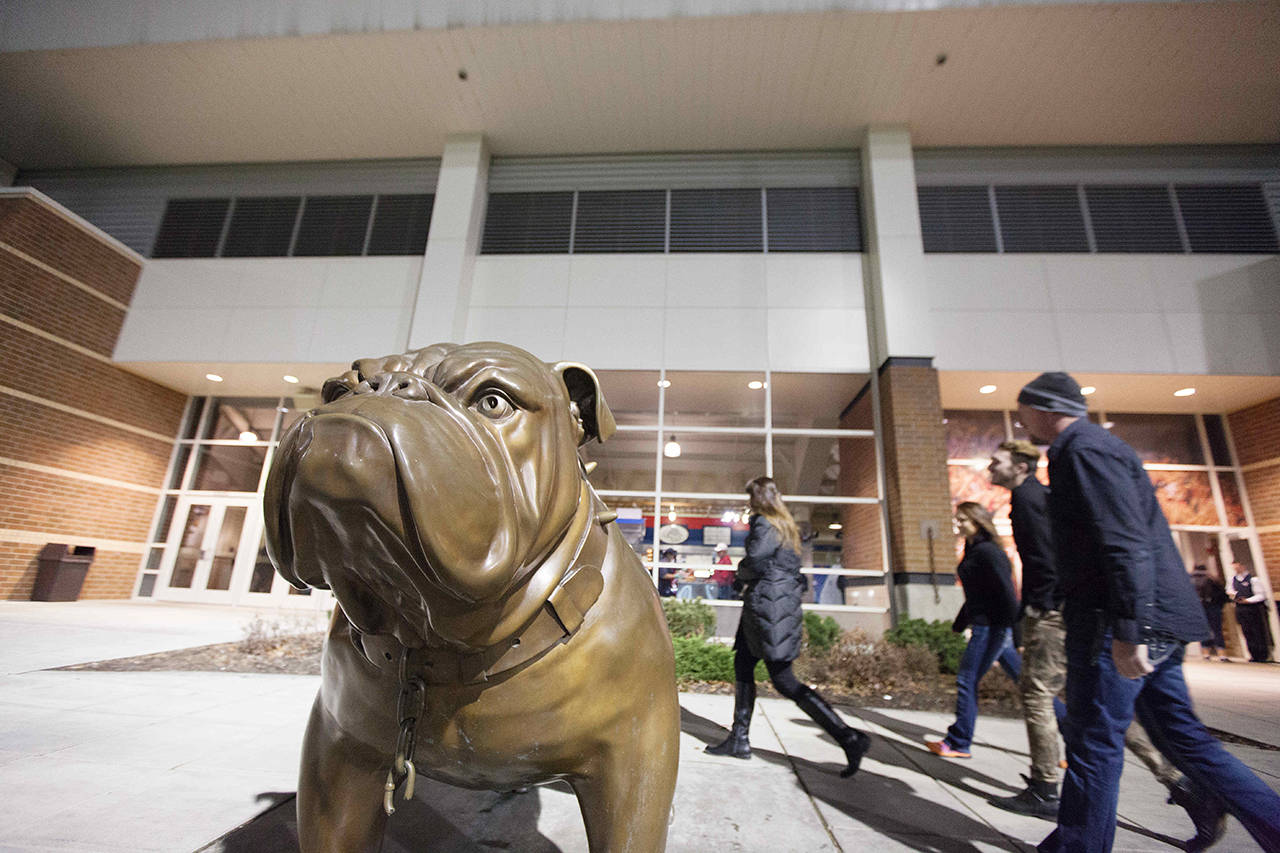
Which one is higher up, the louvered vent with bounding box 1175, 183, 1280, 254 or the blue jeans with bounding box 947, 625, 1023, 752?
the louvered vent with bounding box 1175, 183, 1280, 254

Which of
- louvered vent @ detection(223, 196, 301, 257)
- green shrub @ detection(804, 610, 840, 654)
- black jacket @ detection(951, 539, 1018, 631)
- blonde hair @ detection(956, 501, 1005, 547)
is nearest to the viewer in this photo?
black jacket @ detection(951, 539, 1018, 631)

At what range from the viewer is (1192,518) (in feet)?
32.6

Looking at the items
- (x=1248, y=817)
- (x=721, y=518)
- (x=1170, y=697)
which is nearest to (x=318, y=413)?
(x=1170, y=697)

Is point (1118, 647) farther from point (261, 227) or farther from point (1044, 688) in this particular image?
point (261, 227)

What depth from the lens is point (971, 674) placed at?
333cm

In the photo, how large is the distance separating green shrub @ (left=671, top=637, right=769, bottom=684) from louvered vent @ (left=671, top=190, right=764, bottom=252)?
7.15m

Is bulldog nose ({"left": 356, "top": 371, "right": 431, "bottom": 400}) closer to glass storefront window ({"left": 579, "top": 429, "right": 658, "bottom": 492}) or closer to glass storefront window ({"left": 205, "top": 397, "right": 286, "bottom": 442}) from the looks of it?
glass storefront window ({"left": 579, "top": 429, "right": 658, "bottom": 492})

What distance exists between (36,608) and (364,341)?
19.7 feet

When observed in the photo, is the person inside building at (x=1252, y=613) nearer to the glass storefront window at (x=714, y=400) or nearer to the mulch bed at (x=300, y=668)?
the mulch bed at (x=300, y=668)

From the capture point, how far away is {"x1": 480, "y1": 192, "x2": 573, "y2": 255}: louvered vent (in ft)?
34.4

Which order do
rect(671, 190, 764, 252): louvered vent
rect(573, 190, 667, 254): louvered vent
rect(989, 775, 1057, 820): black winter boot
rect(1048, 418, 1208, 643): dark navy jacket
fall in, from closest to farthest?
rect(1048, 418, 1208, 643): dark navy jacket
rect(989, 775, 1057, 820): black winter boot
rect(671, 190, 764, 252): louvered vent
rect(573, 190, 667, 254): louvered vent

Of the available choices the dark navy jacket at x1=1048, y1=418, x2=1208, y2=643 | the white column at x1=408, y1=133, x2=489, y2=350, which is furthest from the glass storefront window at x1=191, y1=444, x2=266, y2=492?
the dark navy jacket at x1=1048, y1=418, x2=1208, y2=643

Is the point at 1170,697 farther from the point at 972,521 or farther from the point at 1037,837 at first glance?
the point at 972,521

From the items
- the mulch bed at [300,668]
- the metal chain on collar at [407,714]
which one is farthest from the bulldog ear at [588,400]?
the mulch bed at [300,668]
